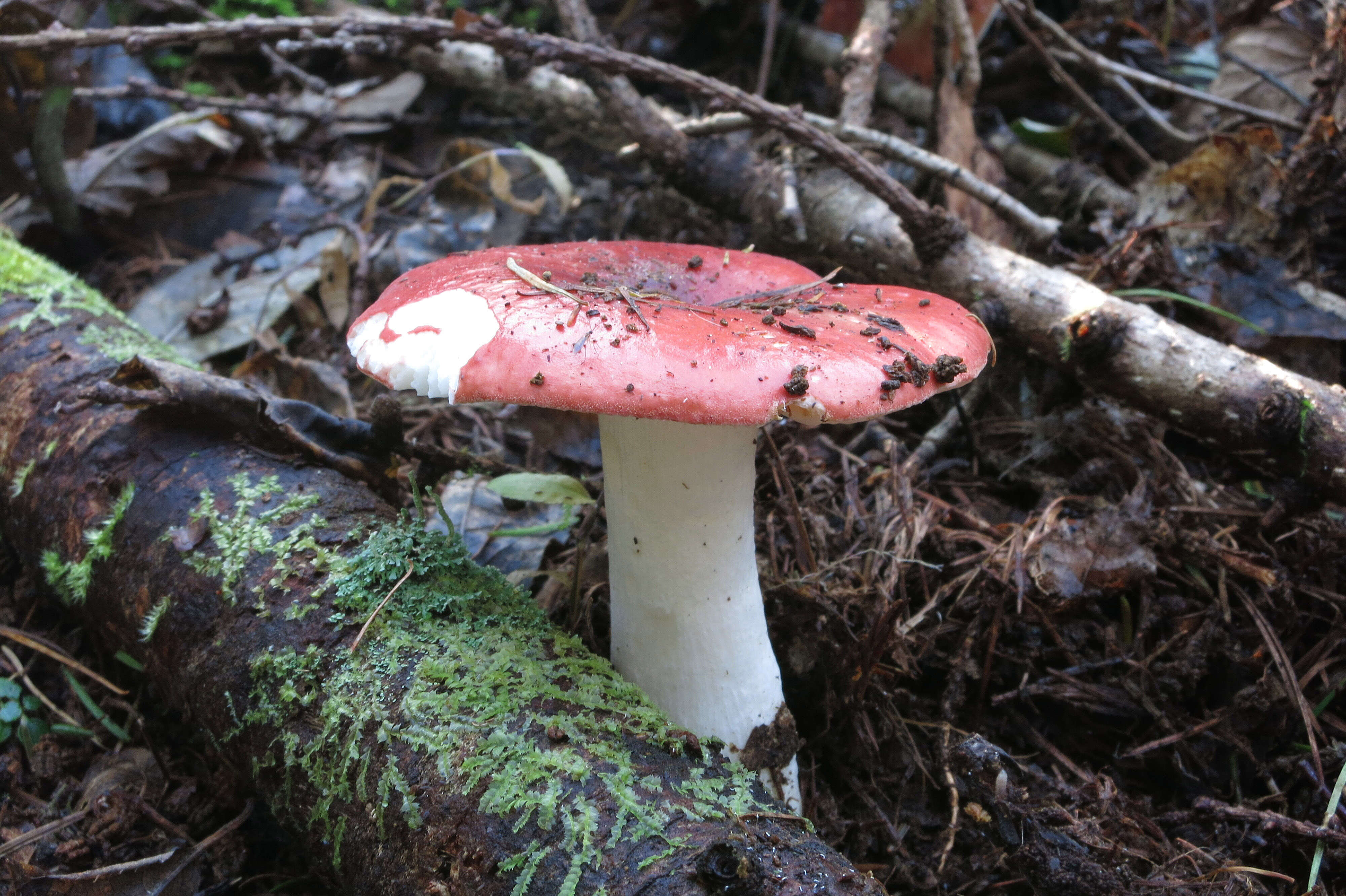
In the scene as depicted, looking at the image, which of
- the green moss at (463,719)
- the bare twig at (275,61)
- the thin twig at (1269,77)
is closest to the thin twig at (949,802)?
the green moss at (463,719)

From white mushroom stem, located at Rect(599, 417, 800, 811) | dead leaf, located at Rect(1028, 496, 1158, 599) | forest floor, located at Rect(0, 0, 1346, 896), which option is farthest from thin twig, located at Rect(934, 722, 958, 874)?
dead leaf, located at Rect(1028, 496, 1158, 599)

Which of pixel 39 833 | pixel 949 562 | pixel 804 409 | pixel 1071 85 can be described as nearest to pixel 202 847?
pixel 39 833

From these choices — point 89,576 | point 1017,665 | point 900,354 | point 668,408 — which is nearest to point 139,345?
point 89,576

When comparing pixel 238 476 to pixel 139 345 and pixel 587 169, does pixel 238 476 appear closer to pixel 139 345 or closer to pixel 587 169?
pixel 139 345

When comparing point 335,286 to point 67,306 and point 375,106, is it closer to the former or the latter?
point 67,306

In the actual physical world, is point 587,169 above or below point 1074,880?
above

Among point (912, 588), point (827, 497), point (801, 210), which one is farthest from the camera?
point (801, 210)

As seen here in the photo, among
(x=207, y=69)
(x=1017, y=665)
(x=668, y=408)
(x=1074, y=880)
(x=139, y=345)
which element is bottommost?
(x=1017, y=665)

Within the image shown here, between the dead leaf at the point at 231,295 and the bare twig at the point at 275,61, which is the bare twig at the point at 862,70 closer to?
the dead leaf at the point at 231,295
